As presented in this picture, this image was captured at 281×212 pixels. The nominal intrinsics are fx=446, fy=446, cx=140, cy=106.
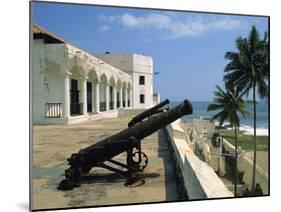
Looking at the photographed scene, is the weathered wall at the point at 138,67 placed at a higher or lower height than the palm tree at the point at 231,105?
higher

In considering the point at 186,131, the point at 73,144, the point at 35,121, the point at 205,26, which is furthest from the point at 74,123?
the point at 205,26

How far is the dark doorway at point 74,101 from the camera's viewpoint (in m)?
5.37

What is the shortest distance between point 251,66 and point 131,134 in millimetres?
1788

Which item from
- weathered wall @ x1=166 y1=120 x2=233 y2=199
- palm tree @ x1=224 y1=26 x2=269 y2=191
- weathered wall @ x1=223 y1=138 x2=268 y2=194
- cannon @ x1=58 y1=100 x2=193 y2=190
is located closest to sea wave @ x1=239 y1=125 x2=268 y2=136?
palm tree @ x1=224 y1=26 x2=269 y2=191

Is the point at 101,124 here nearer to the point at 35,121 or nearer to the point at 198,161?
the point at 35,121

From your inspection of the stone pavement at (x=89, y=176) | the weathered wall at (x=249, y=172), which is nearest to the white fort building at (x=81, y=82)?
the stone pavement at (x=89, y=176)

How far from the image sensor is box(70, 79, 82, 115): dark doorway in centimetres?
537

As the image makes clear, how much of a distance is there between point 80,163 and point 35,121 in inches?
28.0

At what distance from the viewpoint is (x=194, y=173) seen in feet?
15.7

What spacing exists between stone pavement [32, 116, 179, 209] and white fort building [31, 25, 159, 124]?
18cm

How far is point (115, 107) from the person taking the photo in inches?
223

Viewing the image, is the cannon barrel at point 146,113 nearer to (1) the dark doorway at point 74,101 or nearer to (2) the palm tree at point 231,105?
(2) the palm tree at point 231,105

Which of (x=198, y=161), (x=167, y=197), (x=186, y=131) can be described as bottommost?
(x=167, y=197)

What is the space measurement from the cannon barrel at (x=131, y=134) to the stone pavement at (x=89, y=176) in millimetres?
144
